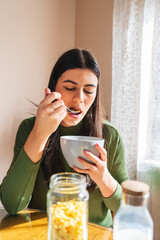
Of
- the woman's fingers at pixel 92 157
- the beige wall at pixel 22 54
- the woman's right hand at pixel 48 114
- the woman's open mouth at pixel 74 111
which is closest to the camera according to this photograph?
the woman's fingers at pixel 92 157

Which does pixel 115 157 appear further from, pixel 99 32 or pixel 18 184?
pixel 99 32

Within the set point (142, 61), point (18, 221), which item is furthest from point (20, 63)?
point (18, 221)

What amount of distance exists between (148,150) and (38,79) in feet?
3.58

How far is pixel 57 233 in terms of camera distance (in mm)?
527

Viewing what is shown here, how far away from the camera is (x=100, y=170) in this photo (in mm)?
717

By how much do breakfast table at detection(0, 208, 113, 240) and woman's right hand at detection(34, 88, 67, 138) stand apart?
280mm

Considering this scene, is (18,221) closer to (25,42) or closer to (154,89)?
(154,89)

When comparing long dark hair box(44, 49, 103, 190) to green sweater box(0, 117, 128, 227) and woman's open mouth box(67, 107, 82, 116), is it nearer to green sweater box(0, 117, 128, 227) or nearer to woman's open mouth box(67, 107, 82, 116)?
green sweater box(0, 117, 128, 227)

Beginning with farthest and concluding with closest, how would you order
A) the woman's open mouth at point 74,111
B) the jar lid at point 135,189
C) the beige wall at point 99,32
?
the beige wall at point 99,32, the woman's open mouth at point 74,111, the jar lid at point 135,189

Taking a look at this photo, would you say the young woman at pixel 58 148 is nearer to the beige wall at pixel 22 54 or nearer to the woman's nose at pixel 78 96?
the woman's nose at pixel 78 96

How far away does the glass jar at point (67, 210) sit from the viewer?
1.71 feet


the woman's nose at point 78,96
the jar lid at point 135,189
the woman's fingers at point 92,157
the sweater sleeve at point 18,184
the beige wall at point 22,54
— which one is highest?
the beige wall at point 22,54

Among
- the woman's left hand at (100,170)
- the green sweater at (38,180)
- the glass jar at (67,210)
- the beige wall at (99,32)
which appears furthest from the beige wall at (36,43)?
the glass jar at (67,210)

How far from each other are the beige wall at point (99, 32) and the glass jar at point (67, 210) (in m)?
1.63
